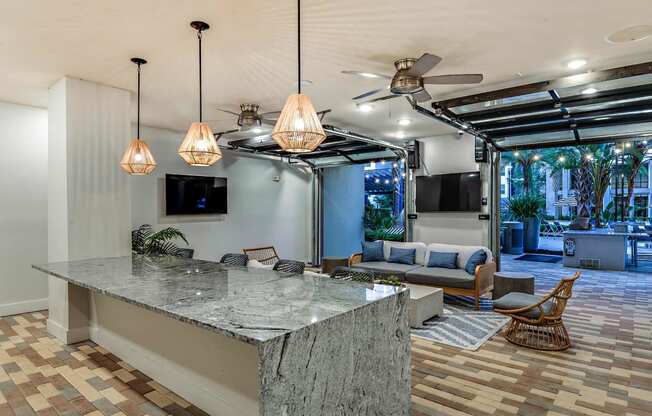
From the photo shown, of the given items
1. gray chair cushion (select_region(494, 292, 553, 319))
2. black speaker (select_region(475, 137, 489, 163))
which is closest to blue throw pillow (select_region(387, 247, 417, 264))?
black speaker (select_region(475, 137, 489, 163))

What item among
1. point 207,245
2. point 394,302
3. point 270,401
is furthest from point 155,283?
point 207,245

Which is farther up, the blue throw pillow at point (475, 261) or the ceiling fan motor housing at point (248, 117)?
the ceiling fan motor housing at point (248, 117)

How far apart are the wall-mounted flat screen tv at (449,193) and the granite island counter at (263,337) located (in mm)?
4981

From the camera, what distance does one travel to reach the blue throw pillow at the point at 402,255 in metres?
6.43

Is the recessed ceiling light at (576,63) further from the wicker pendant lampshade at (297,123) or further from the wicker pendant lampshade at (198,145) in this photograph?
the wicker pendant lampshade at (198,145)

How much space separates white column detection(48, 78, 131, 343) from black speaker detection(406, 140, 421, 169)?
517cm

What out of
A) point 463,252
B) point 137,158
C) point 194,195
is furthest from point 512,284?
point 194,195

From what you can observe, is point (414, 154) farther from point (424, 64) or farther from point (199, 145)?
point (199, 145)

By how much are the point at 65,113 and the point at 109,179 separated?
0.82 m

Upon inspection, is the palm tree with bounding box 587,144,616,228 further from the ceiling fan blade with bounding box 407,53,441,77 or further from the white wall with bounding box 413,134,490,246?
the ceiling fan blade with bounding box 407,53,441,77

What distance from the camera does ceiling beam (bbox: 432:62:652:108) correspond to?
11.5 ft

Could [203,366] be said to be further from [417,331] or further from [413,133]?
[413,133]

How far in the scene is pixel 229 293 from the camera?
2346 mm

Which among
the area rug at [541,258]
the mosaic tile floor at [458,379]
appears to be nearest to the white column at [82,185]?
the mosaic tile floor at [458,379]
